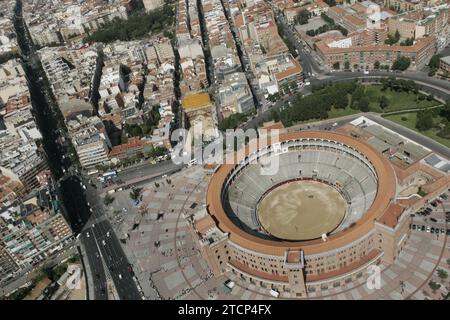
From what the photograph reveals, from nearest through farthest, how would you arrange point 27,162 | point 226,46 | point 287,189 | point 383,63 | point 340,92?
1. point 287,189
2. point 27,162
3. point 340,92
4. point 383,63
5. point 226,46

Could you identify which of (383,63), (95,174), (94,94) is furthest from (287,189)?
(94,94)

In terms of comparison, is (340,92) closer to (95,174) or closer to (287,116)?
(287,116)

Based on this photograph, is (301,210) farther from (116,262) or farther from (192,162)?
(116,262)

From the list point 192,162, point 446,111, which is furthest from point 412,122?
point 192,162

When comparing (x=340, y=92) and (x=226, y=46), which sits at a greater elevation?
(x=226, y=46)

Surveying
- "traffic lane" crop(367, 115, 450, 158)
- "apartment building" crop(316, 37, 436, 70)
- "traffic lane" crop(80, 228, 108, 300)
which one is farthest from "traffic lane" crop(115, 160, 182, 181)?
"apartment building" crop(316, 37, 436, 70)

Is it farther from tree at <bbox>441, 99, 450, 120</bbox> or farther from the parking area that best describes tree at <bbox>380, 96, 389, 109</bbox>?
the parking area
